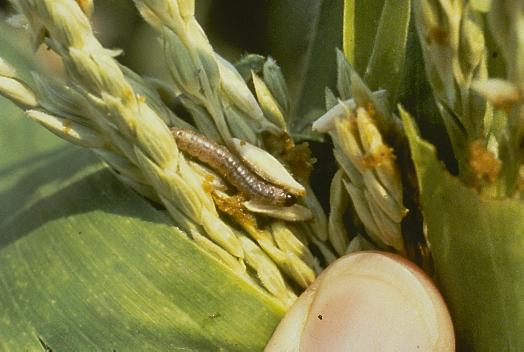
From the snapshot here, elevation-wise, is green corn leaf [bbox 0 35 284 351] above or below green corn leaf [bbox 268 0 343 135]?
below

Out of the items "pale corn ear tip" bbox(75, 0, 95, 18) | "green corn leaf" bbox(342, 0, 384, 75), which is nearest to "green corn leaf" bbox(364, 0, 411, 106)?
"green corn leaf" bbox(342, 0, 384, 75)

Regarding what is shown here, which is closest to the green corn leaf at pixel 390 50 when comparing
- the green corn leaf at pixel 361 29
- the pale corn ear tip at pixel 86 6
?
the green corn leaf at pixel 361 29

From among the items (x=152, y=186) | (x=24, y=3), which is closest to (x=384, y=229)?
(x=152, y=186)

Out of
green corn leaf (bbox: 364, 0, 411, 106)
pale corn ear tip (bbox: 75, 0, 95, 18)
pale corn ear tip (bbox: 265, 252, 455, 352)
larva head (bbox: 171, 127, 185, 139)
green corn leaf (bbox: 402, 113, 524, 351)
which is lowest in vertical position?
pale corn ear tip (bbox: 265, 252, 455, 352)

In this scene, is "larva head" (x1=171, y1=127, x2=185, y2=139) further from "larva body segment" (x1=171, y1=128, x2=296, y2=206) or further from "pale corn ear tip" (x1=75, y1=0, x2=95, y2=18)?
"pale corn ear tip" (x1=75, y1=0, x2=95, y2=18)

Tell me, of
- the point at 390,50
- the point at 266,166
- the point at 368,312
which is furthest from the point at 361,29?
the point at 368,312

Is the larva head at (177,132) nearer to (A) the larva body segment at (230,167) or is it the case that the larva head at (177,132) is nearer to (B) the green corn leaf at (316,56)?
(A) the larva body segment at (230,167)
